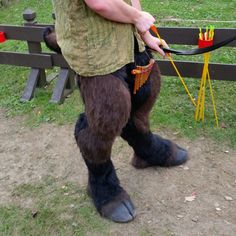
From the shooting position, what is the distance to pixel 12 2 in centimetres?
899

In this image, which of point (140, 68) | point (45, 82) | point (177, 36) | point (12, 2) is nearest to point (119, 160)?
point (140, 68)

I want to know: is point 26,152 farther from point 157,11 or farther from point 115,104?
point 157,11

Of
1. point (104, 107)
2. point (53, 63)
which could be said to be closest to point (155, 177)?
point (104, 107)

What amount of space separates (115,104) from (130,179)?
3.42 feet

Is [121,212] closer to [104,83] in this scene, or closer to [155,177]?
[155,177]

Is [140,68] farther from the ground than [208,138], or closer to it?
farther from the ground

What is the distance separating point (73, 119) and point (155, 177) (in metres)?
1.32

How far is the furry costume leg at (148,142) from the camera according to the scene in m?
2.91

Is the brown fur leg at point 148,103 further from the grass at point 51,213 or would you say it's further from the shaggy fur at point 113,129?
the grass at point 51,213

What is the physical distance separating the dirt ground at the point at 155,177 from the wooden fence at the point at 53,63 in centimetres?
72

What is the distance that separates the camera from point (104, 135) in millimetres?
2504

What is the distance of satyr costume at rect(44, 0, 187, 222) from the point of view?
2.30 m

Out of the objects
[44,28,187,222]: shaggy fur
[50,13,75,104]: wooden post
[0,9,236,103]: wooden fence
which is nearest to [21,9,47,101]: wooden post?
[0,9,236,103]: wooden fence

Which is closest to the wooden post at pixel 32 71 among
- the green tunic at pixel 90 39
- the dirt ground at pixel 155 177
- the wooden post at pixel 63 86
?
the wooden post at pixel 63 86
